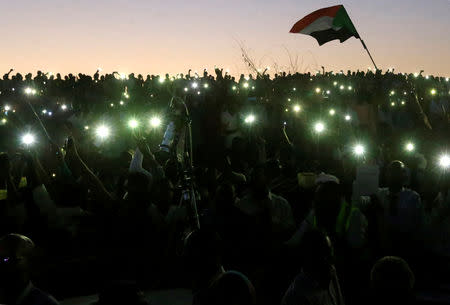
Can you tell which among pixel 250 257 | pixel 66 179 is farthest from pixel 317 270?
pixel 66 179

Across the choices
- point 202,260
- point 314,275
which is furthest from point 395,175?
point 202,260

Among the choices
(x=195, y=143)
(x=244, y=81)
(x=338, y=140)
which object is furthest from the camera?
(x=244, y=81)

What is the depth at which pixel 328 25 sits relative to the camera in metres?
9.84

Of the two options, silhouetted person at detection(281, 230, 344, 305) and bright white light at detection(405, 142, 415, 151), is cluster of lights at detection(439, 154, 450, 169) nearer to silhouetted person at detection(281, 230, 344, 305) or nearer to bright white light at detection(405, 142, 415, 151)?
bright white light at detection(405, 142, 415, 151)

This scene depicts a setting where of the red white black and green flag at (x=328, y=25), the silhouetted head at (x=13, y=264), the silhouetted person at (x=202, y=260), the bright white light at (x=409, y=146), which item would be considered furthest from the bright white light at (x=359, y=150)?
the silhouetted head at (x=13, y=264)

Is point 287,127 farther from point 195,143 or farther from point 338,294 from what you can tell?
point 338,294

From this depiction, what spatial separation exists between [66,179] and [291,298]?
14.7 ft

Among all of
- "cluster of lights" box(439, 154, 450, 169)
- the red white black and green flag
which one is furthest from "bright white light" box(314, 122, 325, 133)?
"cluster of lights" box(439, 154, 450, 169)

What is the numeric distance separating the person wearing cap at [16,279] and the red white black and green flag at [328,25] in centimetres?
694

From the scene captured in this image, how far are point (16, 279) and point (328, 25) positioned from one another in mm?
7360

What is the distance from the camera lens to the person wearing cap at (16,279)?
3.87 metres

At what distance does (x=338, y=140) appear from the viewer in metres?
11.0

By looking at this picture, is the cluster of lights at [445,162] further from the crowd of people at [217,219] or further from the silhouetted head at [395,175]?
the silhouetted head at [395,175]

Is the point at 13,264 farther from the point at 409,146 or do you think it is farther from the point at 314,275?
the point at 409,146
